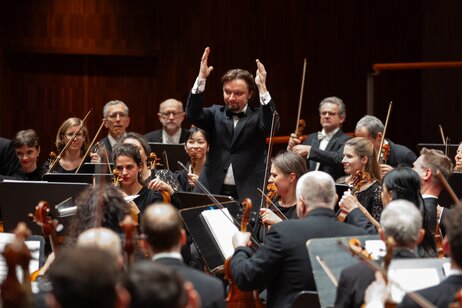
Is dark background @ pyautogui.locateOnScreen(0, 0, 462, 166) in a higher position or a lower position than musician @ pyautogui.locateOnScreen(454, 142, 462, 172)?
higher

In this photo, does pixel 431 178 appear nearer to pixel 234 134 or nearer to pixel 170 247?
pixel 234 134

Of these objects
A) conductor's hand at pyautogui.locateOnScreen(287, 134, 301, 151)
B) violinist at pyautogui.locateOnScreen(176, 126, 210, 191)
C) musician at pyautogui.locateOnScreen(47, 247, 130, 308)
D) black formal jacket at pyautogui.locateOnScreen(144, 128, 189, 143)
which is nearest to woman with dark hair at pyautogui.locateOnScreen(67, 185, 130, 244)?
musician at pyautogui.locateOnScreen(47, 247, 130, 308)

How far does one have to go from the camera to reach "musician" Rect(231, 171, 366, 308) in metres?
3.78

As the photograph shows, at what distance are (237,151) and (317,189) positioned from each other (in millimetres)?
2125

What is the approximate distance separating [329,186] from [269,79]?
5.69 m

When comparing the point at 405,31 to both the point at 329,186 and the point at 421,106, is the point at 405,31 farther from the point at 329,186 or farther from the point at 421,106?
the point at 329,186

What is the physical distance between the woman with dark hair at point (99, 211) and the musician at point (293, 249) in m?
0.52

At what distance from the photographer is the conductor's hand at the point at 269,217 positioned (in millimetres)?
4406

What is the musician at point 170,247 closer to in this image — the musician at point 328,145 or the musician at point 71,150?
the musician at point 71,150

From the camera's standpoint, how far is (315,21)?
9.51m

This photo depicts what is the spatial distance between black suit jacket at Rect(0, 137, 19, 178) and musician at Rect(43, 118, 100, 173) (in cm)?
22

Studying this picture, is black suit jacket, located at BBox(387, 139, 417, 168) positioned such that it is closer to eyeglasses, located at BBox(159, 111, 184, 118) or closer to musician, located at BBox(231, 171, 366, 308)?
eyeglasses, located at BBox(159, 111, 184, 118)

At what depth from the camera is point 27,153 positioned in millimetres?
6309

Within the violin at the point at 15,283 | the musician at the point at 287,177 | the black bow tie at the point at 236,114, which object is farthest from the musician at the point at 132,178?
the violin at the point at 15,283
